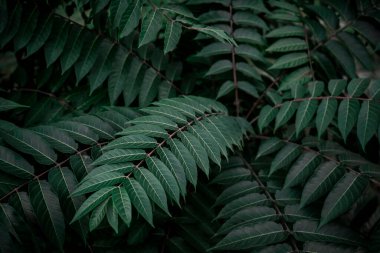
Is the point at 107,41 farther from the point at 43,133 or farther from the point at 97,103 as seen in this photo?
the point at 43,133

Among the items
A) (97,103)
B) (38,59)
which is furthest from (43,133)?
(38,59)

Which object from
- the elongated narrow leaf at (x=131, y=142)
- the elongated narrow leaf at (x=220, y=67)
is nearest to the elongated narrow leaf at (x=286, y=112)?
the elongated narrow leaf at (x=220, y=67)

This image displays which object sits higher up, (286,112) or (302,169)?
(286,112)

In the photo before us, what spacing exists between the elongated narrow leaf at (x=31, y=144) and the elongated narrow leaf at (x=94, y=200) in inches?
14.0

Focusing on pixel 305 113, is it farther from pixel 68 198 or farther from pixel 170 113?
pixel 68 198

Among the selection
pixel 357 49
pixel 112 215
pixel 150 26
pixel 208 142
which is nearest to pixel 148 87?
pixel 150 26

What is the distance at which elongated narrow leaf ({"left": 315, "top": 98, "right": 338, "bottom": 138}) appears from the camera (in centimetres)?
156

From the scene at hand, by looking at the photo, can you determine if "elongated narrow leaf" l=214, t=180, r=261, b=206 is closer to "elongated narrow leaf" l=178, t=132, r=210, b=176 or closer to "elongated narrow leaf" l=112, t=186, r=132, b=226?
"elongated narrow leaf" l=178, t=132, r=210, b=176

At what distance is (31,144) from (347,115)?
4.66 ft

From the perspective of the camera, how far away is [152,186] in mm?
1191

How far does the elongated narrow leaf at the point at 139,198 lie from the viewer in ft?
3.66

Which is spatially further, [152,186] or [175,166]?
[175,166]

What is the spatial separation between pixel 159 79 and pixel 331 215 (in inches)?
48.7

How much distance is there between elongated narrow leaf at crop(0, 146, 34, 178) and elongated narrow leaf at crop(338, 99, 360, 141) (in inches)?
54.0
